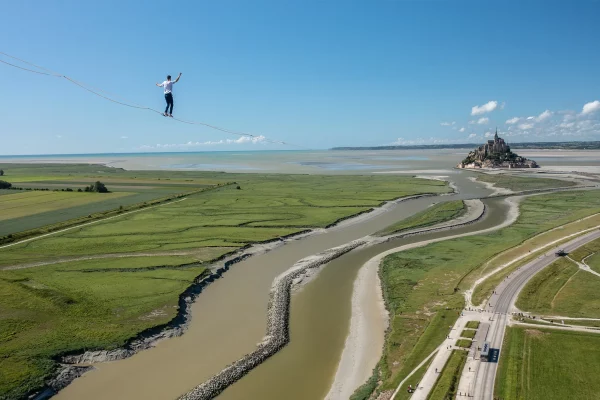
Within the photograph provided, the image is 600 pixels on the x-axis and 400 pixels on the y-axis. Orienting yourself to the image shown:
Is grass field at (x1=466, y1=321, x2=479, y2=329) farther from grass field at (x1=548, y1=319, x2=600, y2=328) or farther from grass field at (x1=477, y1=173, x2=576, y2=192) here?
grass field at (x1=477, y1=173, x2=576, y2=192)

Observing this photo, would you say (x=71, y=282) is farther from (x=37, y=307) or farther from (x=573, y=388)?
(x=573, y=388)

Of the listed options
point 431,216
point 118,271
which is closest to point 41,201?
point 118,271

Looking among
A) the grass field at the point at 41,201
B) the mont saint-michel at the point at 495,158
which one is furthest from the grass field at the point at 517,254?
the mont saint-michel at the point at 495,158

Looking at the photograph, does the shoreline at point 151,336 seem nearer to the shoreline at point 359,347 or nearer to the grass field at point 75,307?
the grass field at point 75,307

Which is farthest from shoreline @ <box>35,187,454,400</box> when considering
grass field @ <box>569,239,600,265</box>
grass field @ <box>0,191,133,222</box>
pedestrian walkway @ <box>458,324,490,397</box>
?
grass field @ <box>0,191,133,222</box>

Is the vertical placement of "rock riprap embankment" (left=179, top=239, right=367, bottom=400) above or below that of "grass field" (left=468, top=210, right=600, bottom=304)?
below
